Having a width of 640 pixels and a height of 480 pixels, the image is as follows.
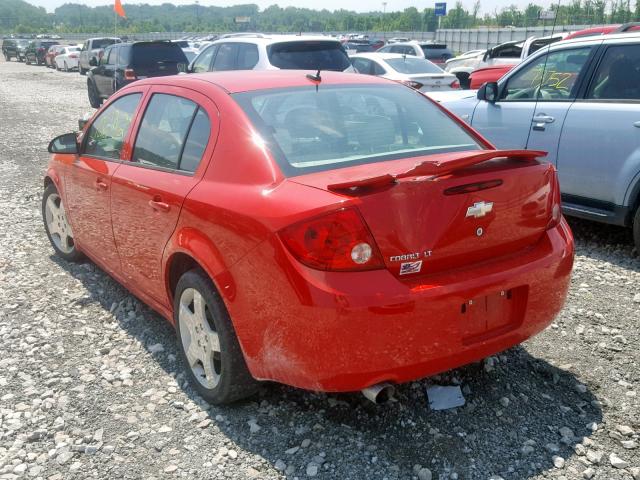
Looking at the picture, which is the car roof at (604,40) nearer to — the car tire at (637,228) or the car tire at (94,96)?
the car tire at (637,228)

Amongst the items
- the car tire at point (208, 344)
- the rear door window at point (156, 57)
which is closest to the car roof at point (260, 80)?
the car tire at point (208, 344)

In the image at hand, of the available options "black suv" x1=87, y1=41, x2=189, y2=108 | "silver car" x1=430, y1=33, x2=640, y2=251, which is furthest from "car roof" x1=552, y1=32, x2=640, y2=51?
"black suv" x1=87, y1=41, x2=189, y2=108

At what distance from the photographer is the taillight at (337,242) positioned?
2.62m

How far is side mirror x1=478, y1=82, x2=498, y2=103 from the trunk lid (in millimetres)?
3405

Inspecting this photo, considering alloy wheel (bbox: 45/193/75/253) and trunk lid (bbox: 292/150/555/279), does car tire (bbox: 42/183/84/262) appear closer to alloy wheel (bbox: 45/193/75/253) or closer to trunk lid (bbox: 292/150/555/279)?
alloy wheel (bbox: 45/193/75/253)

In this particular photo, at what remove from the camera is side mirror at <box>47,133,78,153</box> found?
4.80 meters

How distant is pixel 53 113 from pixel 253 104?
51.8 feet

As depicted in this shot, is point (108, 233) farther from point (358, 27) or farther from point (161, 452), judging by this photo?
point (358, 27)

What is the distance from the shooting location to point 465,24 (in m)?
59.1

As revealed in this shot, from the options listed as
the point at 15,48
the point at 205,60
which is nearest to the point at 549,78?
the point at 205,60

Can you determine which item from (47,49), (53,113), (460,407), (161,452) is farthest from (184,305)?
(47,49)

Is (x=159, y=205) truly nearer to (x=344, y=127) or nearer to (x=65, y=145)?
(x=344, y=127)

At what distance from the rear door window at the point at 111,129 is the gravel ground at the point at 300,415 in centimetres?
110

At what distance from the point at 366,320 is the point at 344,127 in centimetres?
120
